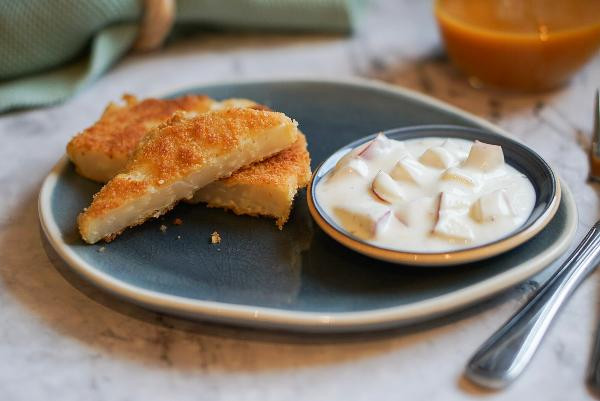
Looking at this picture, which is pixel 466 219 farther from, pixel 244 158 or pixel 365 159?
pixel 244 158

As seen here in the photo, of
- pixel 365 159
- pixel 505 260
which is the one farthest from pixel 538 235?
pixel 365 159

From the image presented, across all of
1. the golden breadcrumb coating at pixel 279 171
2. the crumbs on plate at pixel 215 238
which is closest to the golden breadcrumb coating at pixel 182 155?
the golden breadcrumb coating at pixel 279 171

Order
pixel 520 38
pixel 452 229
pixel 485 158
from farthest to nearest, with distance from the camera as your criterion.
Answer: pixel 520 38 → pixel 485 158 → pixel 452 229

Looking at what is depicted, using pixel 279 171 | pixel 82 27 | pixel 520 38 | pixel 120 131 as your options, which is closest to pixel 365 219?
pixel 279 171

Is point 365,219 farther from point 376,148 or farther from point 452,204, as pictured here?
point 376,148

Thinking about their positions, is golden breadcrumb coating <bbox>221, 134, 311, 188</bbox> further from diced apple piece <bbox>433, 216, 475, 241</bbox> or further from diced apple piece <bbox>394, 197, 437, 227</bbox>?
diced apple piece <bbox>433, 216, 475, 241</bbox>
